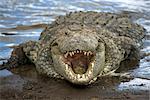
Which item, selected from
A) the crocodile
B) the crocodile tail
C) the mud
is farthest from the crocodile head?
the crocodile tail

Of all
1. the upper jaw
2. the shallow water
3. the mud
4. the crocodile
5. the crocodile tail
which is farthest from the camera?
the crocodile tail

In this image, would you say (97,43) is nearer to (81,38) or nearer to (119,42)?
(81,38)

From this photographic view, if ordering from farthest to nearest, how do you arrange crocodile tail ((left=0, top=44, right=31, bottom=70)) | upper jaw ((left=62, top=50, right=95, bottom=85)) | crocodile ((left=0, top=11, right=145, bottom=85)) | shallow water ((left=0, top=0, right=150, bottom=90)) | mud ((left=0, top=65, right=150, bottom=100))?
crocodile tail ((left=0, top=44, right=31, bottom=70))
shallow water ((left=0, top=0, right=150, bottom=90))
crocodile ((left=0, top=11, right=145, bottom=85))
upper jaw ((left=62, top=50, right=95, bottom=85))
mud ((left=0, top=65, right=150, bottom=100))

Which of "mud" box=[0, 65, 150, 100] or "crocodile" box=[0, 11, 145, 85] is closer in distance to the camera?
"mud" box=[0, 65, 150, 100]

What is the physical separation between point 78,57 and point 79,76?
0.40m

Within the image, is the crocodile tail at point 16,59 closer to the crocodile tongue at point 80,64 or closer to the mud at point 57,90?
the mud at point 57,90

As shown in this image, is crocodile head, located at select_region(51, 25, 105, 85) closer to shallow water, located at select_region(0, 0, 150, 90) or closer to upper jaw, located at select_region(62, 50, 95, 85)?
upper jaw, located at select_region(62, 50, 95, 85)

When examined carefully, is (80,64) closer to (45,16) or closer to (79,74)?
(79,74)

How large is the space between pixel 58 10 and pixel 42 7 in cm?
57

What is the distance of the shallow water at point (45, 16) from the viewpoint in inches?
233

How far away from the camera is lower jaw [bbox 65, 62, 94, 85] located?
4953 mm

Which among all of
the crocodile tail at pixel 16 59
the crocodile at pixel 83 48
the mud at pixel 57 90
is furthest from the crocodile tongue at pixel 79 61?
the crocodile tail at pixel 16 59

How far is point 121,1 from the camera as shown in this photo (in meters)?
12.1

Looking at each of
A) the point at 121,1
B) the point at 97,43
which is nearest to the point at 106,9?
the point at 121,1
